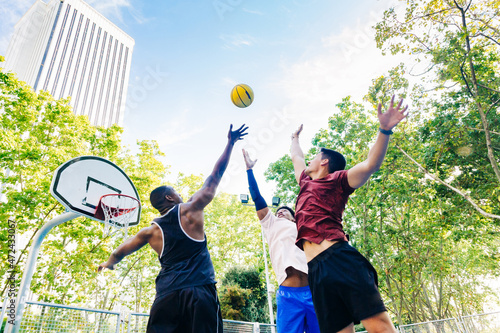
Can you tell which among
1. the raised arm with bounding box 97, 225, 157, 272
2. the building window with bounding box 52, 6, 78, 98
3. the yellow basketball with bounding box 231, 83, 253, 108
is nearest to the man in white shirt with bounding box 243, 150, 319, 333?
the raised arm with bounding box 97, 225, 157, 272

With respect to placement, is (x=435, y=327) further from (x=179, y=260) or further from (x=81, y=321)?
(x=179, y=260)

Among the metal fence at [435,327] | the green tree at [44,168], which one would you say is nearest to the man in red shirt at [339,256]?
the green tree at [44,168]

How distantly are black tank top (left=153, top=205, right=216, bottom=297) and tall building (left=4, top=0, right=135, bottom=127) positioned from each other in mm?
47436

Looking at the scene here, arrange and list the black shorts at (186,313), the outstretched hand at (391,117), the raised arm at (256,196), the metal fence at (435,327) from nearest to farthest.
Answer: the outstretched hand at (391,117)
the black shorts at (186,313)
the raised arm at (256,196)
the metal fence at (435,327)

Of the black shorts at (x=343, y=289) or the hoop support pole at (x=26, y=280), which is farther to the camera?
the hoop support pole at (x=26, y=280)

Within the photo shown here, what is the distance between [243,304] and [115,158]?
11.6 m

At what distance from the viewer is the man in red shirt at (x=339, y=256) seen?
6.18ft

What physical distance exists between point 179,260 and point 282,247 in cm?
145

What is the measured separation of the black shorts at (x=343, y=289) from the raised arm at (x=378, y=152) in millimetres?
546

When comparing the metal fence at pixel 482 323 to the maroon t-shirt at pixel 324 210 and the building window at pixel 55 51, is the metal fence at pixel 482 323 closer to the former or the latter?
the maroon t-shirt at pixel 324 210

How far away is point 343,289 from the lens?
1.95 metres

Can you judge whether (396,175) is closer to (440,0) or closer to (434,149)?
(434,149)

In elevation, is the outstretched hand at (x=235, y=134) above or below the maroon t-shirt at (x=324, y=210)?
above

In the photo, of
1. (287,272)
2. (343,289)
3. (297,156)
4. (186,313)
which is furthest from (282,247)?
(343,289)
